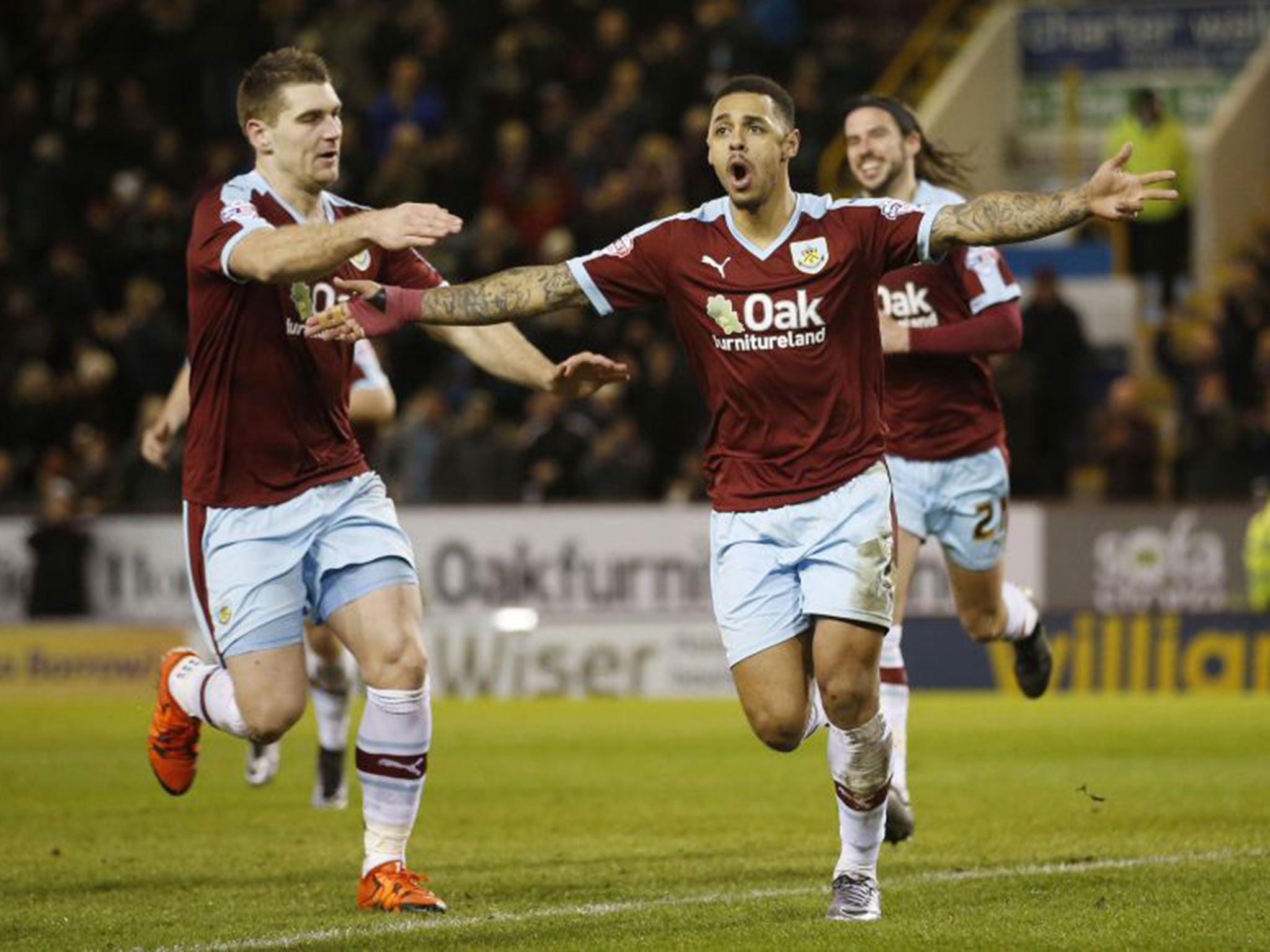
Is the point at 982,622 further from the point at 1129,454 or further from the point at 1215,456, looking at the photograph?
the point at 1129,454

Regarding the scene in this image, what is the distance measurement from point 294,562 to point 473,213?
14.9 metres

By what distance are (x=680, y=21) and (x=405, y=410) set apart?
17.8 ft

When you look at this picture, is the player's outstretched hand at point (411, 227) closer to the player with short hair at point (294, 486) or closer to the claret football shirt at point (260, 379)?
the player with short hair at point (294, 486)

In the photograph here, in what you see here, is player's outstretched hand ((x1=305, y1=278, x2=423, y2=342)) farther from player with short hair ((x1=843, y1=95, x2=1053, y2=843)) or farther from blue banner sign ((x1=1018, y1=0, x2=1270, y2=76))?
blue banner sign ((x1=1018, y1=0, x2=1270, y2=76))

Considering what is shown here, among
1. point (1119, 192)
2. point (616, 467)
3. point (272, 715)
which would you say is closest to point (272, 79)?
point (272, 715)

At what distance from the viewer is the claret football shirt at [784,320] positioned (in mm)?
7797

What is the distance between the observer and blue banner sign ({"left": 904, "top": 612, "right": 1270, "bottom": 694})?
58.7ft

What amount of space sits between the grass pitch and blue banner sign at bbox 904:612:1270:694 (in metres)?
1.64

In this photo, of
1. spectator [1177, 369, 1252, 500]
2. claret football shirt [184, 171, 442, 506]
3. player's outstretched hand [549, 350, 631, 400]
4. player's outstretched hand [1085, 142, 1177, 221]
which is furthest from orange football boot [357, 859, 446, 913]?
spectator [1177, 369, 1252, 500]

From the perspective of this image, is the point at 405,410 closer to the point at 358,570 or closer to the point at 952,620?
the point at 952,620

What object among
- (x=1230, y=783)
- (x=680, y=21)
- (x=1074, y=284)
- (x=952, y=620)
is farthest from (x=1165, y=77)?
(x=1230, y=783)

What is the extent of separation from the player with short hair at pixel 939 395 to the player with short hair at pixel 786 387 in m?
1.76

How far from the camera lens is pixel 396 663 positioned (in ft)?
26.5

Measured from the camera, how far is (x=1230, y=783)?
38.5ft
